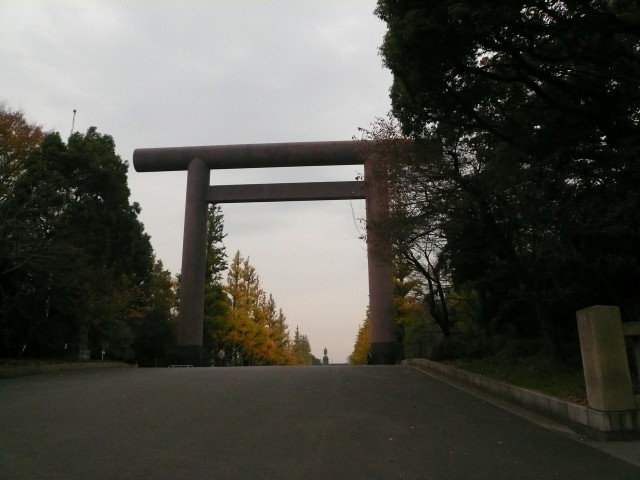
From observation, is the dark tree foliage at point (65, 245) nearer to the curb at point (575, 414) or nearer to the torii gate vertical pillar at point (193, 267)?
the torii gate vertical pillar at point (193, 267)

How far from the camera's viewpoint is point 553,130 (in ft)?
27.7

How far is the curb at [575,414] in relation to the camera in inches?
214

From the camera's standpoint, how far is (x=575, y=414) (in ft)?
19.6

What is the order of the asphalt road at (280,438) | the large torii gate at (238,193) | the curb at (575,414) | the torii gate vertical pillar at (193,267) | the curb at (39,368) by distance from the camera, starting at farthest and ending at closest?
the torii gate vertical pillar at (193,267)
the large torii gate at (238,193)
the curb at (39,368)
the curb at (575,414)
the asphalt road at (280,438)

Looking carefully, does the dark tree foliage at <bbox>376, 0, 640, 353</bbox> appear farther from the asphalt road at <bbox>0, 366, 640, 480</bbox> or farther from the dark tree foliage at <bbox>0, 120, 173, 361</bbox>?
the dark tree foliage at <bbox>0, 120, 173, 361</bbox>

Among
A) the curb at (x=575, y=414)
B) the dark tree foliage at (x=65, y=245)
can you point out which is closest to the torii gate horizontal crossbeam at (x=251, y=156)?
the dark tree foliage at (x=65, y=245)

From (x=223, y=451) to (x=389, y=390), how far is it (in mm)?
4521

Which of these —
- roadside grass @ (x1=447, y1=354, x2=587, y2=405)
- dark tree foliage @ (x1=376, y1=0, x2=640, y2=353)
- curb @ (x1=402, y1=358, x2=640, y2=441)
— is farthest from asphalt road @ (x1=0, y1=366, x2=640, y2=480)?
dark tree foliage @ (x1=376, y1=0, x2=640, y2=353)

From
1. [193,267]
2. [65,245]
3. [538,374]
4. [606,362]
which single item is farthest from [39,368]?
[606,362]

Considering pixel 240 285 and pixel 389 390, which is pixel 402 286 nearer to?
pixel 240 285

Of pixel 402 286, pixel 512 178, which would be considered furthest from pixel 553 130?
pixel 402 286

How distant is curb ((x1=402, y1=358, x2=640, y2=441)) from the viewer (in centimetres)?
545

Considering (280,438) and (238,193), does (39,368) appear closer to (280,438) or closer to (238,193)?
(280,438)

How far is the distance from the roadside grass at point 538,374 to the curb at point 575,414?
0.22 m
